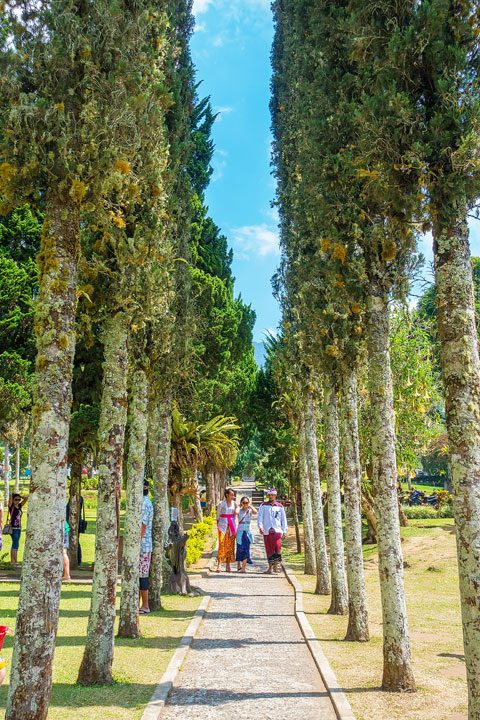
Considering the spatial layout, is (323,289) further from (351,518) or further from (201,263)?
(201,263)

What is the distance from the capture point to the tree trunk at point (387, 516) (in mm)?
6559

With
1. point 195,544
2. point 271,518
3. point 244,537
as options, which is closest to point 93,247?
point 271,518

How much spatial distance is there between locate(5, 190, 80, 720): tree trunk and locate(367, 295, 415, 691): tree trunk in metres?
3.64

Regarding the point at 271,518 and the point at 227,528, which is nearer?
the point at 271,518

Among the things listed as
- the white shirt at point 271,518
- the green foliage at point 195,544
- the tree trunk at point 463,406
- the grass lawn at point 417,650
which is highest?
the tree trunk at point 463,406

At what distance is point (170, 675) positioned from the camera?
22.0 ft

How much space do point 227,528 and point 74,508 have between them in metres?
4.27

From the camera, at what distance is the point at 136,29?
6164 millimetres

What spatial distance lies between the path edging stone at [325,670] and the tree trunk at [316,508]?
1.94 meters

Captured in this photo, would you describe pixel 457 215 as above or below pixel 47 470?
above

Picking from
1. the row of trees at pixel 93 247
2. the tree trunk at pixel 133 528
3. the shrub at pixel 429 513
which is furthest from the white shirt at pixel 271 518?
the shrub at pixel 429 513

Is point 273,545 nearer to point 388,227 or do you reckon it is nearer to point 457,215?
point 388,227

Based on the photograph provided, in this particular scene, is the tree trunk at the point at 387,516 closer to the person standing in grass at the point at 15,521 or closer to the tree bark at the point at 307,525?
the tree bark at the point at 307,525

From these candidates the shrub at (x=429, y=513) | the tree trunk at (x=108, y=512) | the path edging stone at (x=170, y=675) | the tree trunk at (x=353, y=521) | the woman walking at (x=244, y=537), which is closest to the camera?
the path edging stone at (x=170, y=675)
